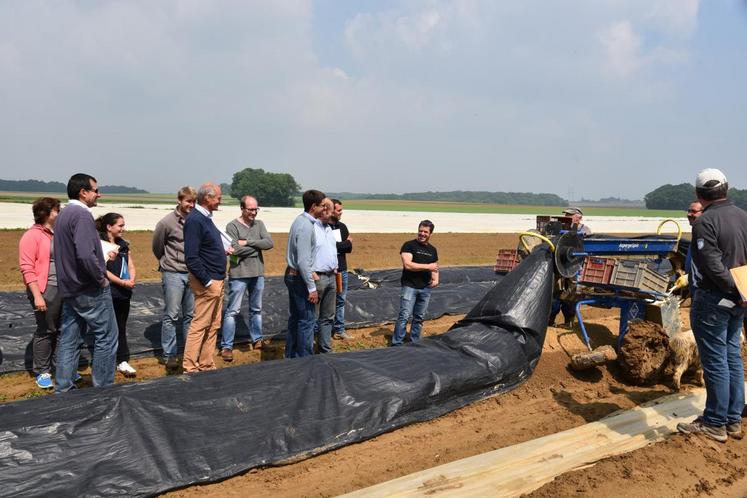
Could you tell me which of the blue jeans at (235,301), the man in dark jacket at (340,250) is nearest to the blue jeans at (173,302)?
the blue jeans at (235,301)

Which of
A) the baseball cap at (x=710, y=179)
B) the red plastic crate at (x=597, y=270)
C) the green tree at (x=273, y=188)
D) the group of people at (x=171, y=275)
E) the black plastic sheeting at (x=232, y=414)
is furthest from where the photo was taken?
the green tree at (x=273, y=188)

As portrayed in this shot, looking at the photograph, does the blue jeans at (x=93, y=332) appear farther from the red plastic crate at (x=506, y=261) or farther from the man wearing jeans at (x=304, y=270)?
the red plastic crate at (x=506, y=261)

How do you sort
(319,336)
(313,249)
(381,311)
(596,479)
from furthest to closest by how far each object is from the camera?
(381,311)
(319,336)
(313,249)
(596,479)

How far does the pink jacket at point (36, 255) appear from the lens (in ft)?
15.8

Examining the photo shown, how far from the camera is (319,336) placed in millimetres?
5797

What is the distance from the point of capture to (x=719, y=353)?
151 inches

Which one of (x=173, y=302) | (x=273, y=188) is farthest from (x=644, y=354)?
(x=273, y=188)

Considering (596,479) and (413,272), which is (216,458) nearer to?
(596,479)

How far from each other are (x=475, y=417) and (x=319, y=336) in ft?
6.50

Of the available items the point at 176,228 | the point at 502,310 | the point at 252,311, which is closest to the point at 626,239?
the point at 502,310

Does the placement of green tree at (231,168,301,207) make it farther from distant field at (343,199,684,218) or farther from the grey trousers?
the grey trousers

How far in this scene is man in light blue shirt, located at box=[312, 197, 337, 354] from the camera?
18.0ft

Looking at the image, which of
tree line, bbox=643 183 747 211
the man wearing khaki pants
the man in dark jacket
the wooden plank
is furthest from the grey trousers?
tree line, bbox=643 183 747 211

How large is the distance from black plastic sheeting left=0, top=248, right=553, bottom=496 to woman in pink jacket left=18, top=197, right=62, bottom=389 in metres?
1.87
